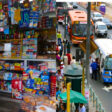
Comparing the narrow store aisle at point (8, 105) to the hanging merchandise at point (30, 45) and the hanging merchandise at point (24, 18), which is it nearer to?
the hanging merchandise at point (30, 45)

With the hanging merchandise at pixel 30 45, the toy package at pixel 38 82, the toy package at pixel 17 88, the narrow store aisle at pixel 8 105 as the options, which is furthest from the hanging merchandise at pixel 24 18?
the narrow store aisle at pixel 8 105

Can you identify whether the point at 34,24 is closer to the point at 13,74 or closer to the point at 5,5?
the point at 5,5

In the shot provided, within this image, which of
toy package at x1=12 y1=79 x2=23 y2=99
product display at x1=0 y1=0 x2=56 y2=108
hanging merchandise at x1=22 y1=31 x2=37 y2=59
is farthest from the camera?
toy package at x1=12 y1=79 x2=23 y2=99

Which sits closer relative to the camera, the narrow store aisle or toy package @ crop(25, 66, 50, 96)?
toy package @ crop(25, 66, 50, 96)

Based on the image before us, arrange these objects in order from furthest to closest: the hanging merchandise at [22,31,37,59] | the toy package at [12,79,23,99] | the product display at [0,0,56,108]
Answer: the toy package at [12,79,23,99], the hanging merchandise at [22,31,37,59], the product display at [0,0,56,108]

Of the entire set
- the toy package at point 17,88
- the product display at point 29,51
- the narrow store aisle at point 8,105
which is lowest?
the narrow store aisle at point 8,105

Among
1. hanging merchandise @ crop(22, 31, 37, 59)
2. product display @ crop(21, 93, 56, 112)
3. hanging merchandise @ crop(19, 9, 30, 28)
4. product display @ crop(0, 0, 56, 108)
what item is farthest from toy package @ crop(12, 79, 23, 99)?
hanging merchandise @ crop(19, 9, 30, 28)

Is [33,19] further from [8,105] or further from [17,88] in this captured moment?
[8,105]

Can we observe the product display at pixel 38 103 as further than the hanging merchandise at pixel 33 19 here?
Yes

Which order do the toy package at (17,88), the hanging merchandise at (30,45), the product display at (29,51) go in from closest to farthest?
the product display at (29,51), the hanging merchandise at (30,45), the toy package at (17,88)

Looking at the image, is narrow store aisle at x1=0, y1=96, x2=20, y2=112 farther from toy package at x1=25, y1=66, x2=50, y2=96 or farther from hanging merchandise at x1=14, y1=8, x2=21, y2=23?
hanging merchandise at x1=14, y1=8, x2=21, y2=23

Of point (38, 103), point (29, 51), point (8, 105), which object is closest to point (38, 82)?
point (38, 103)

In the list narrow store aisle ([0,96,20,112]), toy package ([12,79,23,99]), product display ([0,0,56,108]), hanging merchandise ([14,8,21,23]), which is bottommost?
narrow store aisle ([0,96,20,112])

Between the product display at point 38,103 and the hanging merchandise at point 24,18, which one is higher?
the hanging merchandise at point 24,18
